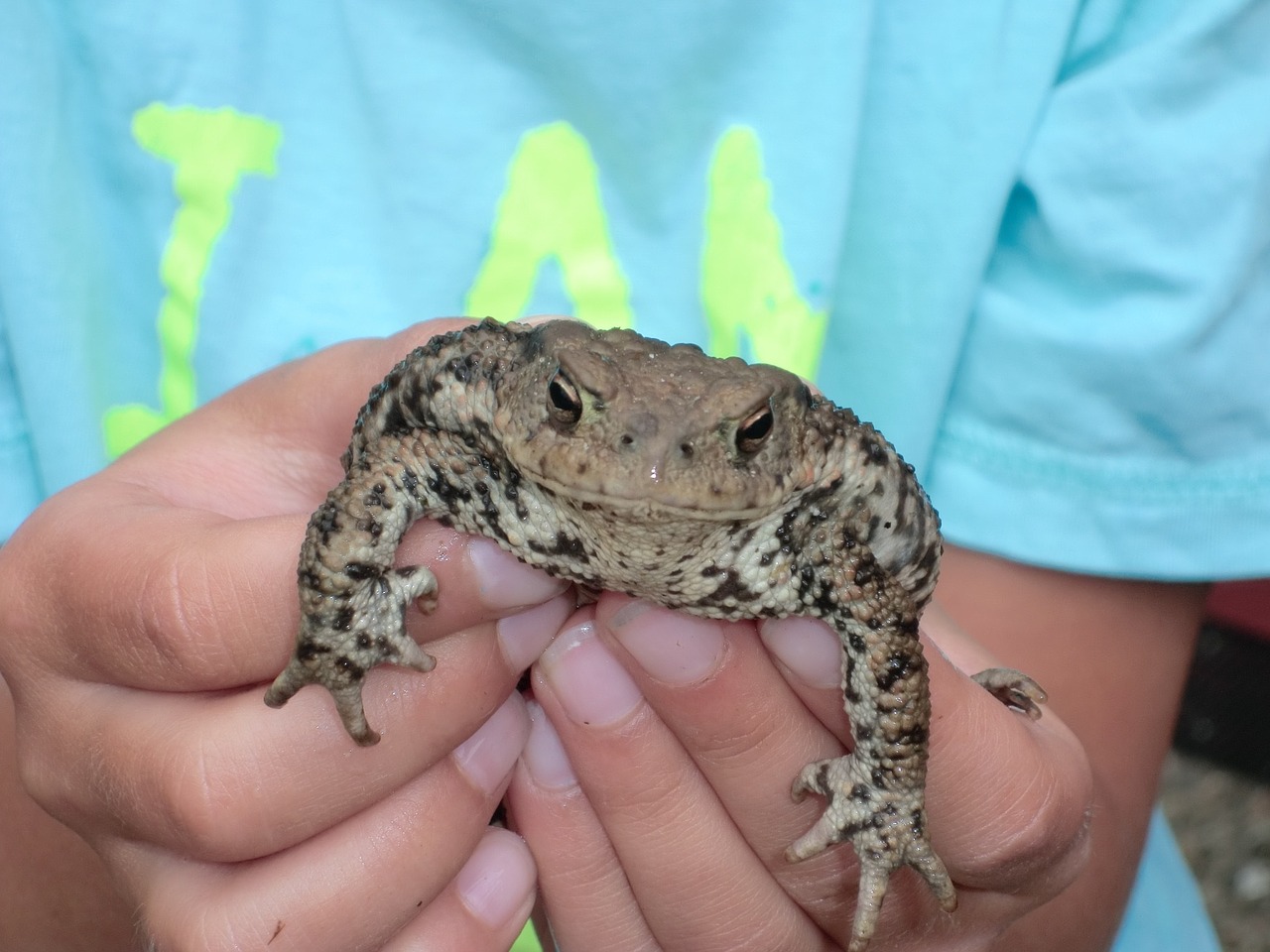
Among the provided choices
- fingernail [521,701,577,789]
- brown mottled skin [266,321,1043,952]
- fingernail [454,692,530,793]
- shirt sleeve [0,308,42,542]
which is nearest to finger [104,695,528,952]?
fingernail [454,692,530,793]

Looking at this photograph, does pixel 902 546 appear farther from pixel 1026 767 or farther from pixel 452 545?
pixel 452 545

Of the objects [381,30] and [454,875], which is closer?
[454,875]

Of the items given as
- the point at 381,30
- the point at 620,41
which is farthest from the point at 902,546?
the point at 381,30

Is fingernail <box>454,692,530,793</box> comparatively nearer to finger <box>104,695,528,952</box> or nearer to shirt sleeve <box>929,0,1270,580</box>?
finger <box>104,695,528,952</box>

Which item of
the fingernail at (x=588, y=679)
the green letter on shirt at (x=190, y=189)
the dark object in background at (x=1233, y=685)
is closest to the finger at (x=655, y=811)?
the fingernail at (x=588, y=679)

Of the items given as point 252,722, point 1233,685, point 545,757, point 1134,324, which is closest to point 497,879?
point 545,757

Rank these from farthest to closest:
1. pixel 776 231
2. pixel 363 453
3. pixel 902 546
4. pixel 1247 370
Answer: pixel 776 231
pixel 1247 370
pixel 902 546
pixel 363 453

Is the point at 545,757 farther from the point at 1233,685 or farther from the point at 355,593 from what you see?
the point at 1233,685

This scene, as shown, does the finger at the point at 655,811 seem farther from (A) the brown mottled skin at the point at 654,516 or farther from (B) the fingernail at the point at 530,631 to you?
(A) the brown mottled skin at the point at 654,516
